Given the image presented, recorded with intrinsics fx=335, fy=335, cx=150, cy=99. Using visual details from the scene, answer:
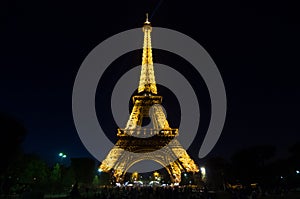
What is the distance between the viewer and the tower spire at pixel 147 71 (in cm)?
6656

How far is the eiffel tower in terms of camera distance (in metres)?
62.2

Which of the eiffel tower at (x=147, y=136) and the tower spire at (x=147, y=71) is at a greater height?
the tower spire at (x=147, y=71)

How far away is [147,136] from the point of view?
6531cm

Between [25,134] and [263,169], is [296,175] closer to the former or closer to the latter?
[263,169]

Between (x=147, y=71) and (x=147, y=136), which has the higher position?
(x=147, y=71)

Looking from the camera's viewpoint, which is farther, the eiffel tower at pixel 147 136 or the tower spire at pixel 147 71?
the tower spire at pixel 147 71

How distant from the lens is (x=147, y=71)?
220 ft

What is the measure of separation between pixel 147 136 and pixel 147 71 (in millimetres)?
12928

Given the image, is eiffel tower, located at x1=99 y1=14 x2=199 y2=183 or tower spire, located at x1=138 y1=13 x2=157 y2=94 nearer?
eiffel tower, located at x1=99 y1=14 x2=199 y2=183

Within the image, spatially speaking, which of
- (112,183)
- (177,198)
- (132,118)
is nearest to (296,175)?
(132,118)

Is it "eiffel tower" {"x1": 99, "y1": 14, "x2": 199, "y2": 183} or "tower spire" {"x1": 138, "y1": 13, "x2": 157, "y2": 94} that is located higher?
"tower spire" {"x1": 138, "y1": 13, "x2": 157, "y2": 94}

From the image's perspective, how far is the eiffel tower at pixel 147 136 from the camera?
62250 millimetres

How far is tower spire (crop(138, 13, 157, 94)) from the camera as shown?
6656 centimetres

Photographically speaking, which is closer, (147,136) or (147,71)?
(147,136)
